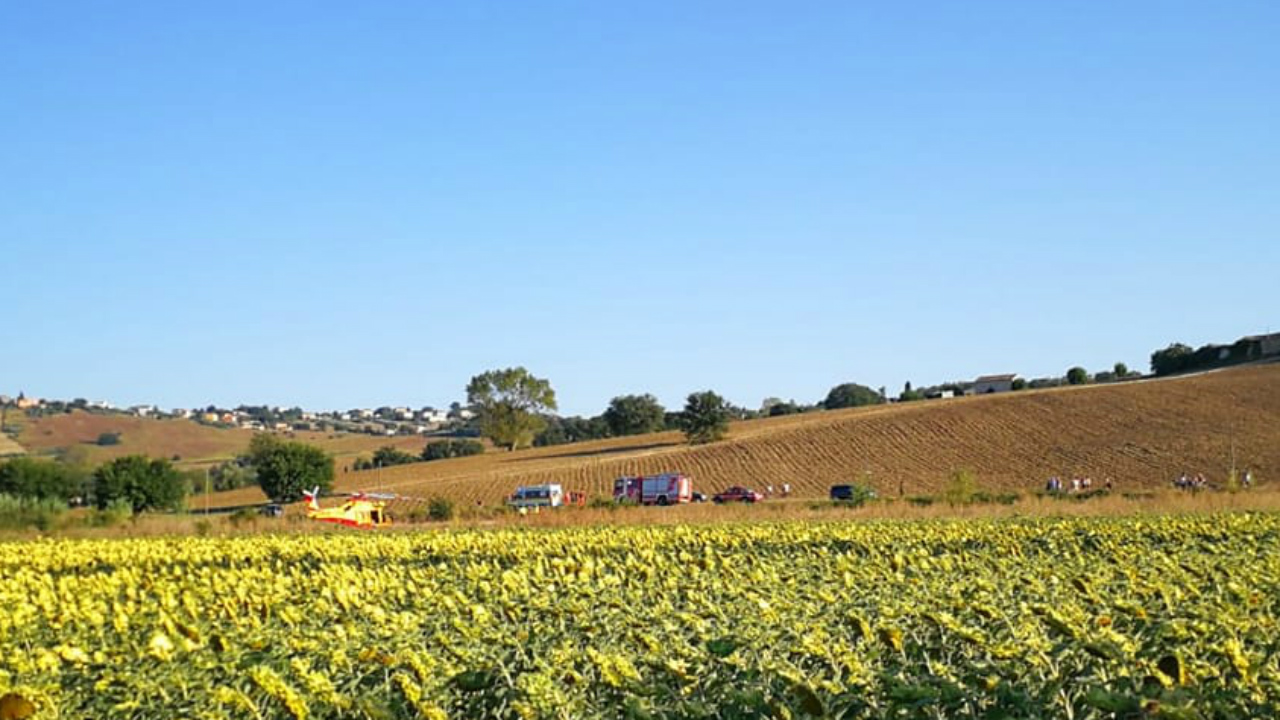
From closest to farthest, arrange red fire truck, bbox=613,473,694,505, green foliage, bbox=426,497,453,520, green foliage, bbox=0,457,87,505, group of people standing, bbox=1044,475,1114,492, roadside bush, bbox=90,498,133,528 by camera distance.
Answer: roadside bush, bbox=90,498,133,528, green foliage, bbox=426,497,453,520, group of people standing, bbox=1044,475,1114,492, red fire truck, bbox=613,473,694,505, green foliage, bbox=0,457,87,505

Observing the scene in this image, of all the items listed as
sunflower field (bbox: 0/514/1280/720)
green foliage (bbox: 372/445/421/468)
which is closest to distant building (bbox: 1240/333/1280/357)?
green foliage (bbox: 372/445/421/468)

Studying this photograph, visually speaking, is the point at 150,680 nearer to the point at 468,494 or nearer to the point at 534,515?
the point at 534,515

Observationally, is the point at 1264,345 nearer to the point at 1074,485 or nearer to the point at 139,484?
the point at 1074,485

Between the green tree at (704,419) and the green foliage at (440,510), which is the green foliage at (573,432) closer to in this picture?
the green tree at (704,419)

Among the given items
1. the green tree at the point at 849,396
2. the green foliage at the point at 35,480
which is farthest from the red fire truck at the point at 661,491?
the green tree at the point at 849,396

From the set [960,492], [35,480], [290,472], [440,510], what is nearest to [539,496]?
[440,510]

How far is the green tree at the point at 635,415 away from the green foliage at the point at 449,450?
42.0ft

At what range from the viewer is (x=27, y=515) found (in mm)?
46938

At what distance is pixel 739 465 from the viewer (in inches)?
3290

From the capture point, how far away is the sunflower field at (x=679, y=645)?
23.4 feet

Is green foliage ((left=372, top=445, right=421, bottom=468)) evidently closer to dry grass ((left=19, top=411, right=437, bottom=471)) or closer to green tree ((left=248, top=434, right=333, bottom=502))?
dry grass ((left=19, top=411, right=437, bottom=471))

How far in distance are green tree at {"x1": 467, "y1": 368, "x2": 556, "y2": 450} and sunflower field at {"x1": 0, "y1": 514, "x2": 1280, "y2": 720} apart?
11424cm

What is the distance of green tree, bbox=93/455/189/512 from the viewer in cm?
6588

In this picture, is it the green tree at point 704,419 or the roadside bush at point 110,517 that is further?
the green tree at point 704,419
